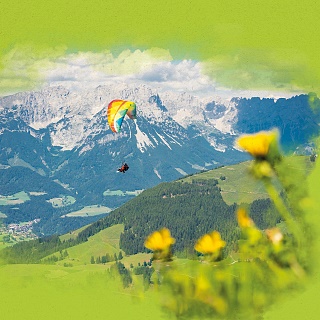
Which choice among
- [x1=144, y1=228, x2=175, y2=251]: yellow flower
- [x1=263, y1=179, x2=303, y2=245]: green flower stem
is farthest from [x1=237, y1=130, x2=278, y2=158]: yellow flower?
[x1=144, y1=228, x2=175, y2=251]: yellow flower

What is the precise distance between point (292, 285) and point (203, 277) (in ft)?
2.01

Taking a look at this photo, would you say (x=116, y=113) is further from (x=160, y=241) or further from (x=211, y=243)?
(x=211, y=243)

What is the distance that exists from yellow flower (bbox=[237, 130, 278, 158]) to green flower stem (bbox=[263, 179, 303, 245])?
0.66ft

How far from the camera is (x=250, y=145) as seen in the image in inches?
107

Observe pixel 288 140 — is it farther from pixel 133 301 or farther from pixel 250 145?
pixel 133 301

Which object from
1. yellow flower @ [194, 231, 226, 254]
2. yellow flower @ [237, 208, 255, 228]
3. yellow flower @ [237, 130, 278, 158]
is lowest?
yellow flower @ [194, 231, 226, 254]

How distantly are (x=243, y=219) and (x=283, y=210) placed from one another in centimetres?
24

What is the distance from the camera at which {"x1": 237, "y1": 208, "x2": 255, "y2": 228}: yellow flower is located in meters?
3.08

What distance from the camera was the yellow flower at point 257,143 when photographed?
8.94 feet

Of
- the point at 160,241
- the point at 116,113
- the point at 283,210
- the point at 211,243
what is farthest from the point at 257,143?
the point at 116,113

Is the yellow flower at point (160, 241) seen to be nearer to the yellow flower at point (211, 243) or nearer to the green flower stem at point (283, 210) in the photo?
the yellow flower at point (211, 243)

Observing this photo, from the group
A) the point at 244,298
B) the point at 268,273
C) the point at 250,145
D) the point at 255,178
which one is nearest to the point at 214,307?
the point at 244,298

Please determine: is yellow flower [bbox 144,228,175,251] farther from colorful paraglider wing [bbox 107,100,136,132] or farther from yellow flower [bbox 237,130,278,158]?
colorful paraglider wing [bbox 107,100,136,132]

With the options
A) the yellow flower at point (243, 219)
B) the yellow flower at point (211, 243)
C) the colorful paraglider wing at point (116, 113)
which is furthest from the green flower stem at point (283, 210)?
the colorful paraglider wing at point (116, 113)
